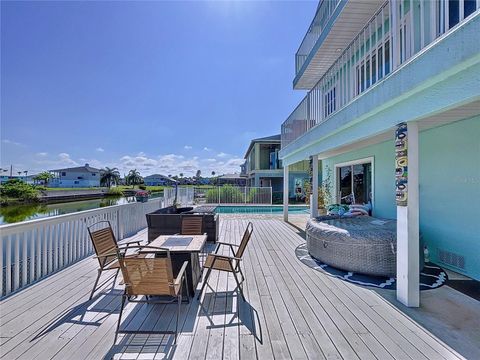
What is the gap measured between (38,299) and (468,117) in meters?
7.20

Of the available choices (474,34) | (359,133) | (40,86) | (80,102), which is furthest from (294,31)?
(80,102)

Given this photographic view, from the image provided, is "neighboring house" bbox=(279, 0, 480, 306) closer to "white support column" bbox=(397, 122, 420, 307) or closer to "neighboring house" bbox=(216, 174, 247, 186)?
"white support column" bbox=(397, 122, 420, 307)

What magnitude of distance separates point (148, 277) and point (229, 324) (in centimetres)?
105

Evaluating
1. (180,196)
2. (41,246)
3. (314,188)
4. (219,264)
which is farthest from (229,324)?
(180,196)

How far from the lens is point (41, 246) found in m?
4.14

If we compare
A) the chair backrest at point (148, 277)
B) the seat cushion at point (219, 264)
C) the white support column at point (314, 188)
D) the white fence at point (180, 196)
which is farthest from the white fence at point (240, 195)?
the chair backrest at point (148, 277)

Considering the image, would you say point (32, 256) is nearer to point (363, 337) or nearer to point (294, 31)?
point (363, 337)

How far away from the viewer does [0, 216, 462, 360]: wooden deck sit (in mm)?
2344

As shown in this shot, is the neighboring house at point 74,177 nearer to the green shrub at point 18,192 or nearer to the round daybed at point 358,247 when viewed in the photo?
the green shrub at point 18,192

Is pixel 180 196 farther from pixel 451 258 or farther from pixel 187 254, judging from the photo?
pixel 451 258

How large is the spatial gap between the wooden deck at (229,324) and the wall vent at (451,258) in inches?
85.3

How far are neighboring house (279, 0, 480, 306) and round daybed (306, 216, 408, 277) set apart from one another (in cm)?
91

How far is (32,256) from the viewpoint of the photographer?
3967mm

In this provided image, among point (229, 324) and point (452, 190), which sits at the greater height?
point (452, 190)
